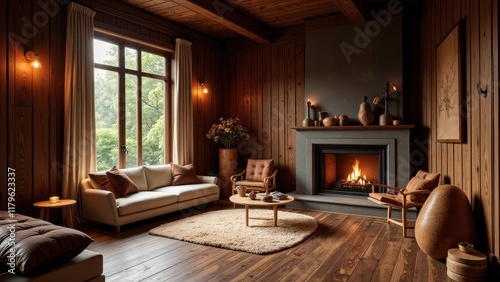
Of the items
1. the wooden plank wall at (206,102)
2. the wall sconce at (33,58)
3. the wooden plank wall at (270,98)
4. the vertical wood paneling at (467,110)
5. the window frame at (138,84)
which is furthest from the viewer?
the wooden plank wall at (206,102)

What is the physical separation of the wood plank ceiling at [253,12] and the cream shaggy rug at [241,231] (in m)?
3.04

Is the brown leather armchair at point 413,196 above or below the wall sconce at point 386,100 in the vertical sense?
below

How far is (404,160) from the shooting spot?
5.32 meters

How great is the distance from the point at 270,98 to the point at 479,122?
4.22m

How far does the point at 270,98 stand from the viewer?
693 cm

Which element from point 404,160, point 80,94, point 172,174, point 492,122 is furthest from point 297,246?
point 80,94

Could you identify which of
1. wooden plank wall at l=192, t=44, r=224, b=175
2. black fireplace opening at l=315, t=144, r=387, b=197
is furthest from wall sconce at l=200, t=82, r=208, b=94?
black fireplace opening at l=315, t=144, r=387, b=197

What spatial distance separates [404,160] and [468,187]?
6.27 ft

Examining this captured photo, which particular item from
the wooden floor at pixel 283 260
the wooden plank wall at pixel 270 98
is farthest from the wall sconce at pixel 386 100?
the wooden floor at pixel 283 260

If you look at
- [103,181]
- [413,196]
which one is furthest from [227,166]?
[413,196]

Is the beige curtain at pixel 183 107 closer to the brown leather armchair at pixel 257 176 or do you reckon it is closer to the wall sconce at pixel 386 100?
the brown leather armchair at pixel 257 176

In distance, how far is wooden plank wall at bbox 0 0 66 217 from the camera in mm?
4027

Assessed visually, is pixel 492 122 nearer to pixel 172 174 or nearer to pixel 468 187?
pixel 468 187

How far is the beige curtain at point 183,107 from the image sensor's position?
248 inches
